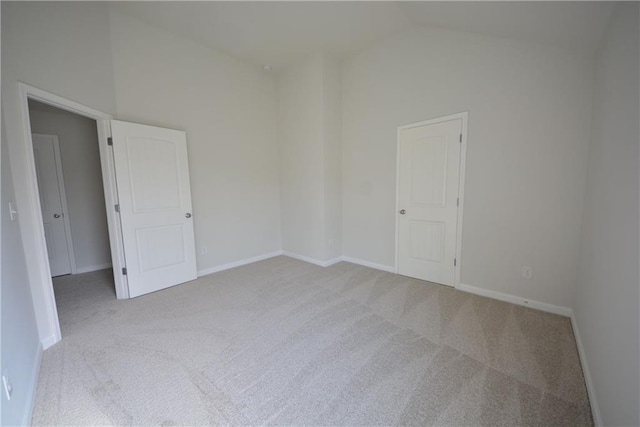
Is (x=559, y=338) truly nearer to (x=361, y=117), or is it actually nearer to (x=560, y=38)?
(x=560, y=38)

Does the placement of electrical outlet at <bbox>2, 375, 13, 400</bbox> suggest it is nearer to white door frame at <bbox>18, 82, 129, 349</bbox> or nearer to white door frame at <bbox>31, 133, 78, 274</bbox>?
white door frame at <bbox>18, 82, 129, 349</bbox>

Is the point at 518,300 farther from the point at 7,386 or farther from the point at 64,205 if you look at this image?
the point at 64,205

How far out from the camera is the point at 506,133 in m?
2.57

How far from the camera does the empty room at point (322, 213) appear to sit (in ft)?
4.83

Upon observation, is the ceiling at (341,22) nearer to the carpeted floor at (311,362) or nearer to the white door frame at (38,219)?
the white door frame at (38,219)

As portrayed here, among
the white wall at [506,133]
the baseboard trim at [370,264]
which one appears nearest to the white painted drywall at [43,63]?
the white wall at [506,133]

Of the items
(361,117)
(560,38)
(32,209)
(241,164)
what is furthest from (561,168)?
(32,209)

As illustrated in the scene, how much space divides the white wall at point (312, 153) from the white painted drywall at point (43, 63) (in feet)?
7.87

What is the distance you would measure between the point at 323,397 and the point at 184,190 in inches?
117

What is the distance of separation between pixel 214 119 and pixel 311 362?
3461 millimetres

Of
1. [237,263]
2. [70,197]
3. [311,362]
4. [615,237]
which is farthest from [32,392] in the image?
[615,237]

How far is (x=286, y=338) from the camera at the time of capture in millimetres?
2107

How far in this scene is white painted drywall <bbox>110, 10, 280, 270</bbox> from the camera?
296cm

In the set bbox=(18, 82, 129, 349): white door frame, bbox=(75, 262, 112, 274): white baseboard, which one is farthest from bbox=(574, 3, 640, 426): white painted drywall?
bbox=(75, 262, 112, 274): white baseboard
